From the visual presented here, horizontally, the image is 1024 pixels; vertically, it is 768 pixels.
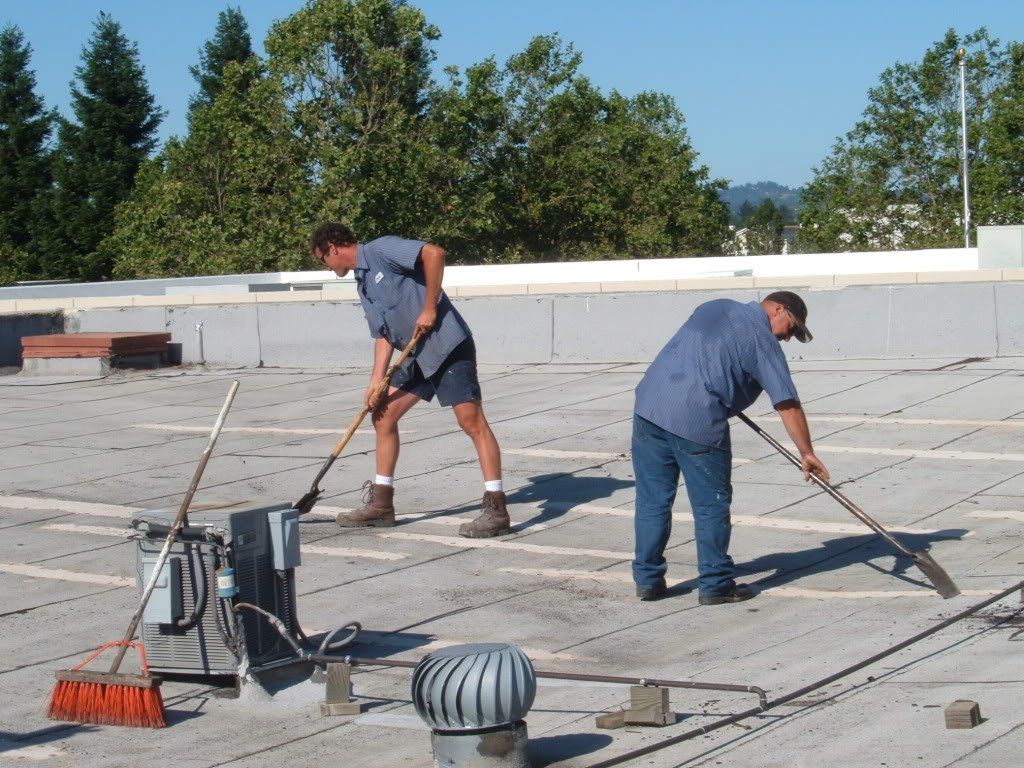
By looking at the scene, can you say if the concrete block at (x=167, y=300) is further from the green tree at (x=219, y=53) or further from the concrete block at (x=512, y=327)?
the green tree at (x=219, y=53)

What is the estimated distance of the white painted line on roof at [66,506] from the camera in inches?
328

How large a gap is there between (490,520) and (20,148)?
227 ft

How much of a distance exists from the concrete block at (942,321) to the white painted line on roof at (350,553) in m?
7.08

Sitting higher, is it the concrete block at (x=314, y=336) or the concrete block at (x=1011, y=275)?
the concrete block at (x=1011, y=275)

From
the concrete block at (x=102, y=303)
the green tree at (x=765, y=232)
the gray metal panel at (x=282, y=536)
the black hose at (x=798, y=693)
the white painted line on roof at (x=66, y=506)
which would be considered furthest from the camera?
the green tree at (x=765, y=232)

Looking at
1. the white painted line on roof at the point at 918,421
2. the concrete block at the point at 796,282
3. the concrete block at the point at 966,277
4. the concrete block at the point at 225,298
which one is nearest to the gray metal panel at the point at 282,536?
the white painted line on roof at the point at 918,421

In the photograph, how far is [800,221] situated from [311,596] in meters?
48.8

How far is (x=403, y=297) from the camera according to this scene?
750 cm

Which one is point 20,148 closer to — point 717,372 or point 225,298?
point 225,298

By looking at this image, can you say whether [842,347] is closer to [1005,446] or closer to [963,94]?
[1005,446]

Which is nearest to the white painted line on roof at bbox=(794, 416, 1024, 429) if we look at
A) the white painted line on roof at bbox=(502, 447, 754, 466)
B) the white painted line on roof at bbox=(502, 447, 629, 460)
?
the white painted line on roof at bbox=(502, 447, 754, 466)

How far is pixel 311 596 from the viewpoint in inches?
253

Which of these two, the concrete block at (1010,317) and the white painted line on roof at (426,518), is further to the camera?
the concrete block at (1010,317)

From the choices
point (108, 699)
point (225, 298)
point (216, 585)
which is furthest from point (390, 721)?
point (225, 298)
